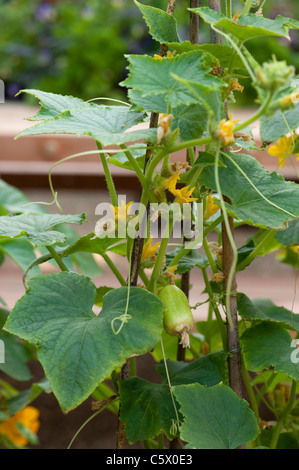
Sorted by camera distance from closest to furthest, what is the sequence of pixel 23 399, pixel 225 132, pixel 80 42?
pixel 225 132, pixel 23 399, pixel 80 42

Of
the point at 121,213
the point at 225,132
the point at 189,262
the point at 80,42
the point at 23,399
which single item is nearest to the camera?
the point at 225,132

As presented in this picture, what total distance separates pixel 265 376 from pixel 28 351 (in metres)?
0.36

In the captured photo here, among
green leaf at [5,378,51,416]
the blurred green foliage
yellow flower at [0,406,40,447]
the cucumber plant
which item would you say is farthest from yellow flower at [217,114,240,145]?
the blurred green foliage

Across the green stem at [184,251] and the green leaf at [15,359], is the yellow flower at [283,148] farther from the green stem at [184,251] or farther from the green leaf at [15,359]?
the green leaf at [15,359]

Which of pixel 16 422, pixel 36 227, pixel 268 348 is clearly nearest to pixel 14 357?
pixel 16 422

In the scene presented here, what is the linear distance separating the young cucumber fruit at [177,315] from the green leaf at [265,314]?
0.09 m

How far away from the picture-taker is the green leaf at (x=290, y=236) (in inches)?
25.0

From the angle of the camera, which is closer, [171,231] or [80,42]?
[171,231]

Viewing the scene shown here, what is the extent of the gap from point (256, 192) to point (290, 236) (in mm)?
122

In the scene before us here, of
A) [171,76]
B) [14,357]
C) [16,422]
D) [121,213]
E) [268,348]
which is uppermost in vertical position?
[171,76]

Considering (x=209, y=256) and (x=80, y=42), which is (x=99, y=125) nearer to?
(x=209, y=256)

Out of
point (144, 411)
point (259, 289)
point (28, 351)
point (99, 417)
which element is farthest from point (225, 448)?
point (259, 289)

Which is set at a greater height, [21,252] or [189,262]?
[189,262]

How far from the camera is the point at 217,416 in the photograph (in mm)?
500
